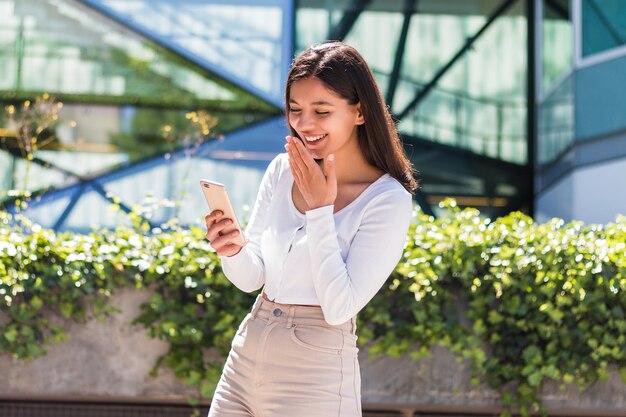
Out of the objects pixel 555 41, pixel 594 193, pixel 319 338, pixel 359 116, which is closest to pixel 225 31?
pixel 555 41

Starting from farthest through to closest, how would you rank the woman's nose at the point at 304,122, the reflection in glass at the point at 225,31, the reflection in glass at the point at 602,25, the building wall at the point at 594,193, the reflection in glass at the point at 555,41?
the reflection in glass at the point at 225,31
the reflection in glass at the point at 555,41
the reflection in glass at the point at 602,25
the building wall at the point at 594,193
the woman's nose at the point at 304,122

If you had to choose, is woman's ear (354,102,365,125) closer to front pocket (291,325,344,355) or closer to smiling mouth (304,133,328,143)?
smiling mouth (304,133,328,143)

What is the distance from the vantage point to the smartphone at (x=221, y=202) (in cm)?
254

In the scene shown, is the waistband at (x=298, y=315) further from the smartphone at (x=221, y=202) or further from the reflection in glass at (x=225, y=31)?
the reflection in glass at (x=225, y=31)

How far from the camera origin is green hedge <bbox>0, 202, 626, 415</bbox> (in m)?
4.30

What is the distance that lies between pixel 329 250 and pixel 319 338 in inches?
8.8

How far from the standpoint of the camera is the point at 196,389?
14.6 feet

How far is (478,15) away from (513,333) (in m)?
7.92

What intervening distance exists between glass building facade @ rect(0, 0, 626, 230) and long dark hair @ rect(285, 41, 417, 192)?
26.1ft

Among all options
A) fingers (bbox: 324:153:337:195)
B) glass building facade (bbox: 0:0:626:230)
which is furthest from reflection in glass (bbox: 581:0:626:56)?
fingers (bbox: 324:153:337:195)

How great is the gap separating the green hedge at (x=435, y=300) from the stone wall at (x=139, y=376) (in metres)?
0.06

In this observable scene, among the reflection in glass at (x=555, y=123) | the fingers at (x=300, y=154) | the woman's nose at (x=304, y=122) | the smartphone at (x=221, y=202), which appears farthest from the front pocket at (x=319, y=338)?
the reflection in glass at (x=555, y=123)

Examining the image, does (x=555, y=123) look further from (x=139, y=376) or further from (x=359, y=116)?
(x=359, y=116)

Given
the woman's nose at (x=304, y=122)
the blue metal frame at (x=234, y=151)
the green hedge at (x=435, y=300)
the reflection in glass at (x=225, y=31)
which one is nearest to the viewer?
the woman's nose at (x=304, y=122)
